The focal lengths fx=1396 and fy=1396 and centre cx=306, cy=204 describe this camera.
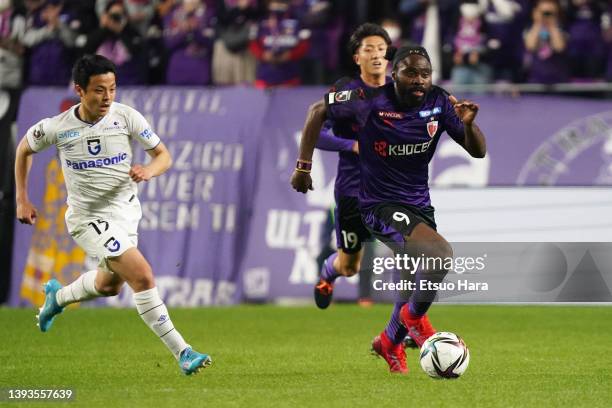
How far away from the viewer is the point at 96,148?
10.7m

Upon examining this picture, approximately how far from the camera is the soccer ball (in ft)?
31.2

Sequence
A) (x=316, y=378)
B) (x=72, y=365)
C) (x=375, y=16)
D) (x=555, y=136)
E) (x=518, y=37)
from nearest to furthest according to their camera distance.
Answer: (x=316, y=378)
(x=72, y=365)
(x=555, y=136)
(x=518, y=37)
(x=375, y=16)

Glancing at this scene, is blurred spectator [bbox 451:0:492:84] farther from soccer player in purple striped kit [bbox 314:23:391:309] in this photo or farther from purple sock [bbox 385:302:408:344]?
purple sock [bbox 385:302:408:344]

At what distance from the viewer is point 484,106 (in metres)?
17.0

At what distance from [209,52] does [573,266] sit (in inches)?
239

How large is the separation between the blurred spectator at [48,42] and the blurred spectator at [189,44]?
146 cm

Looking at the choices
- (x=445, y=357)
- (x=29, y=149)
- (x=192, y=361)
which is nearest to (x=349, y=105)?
(x=445, y=357)

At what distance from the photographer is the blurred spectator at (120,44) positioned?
1886 cm

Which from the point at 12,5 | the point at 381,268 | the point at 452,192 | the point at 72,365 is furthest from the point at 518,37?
the point at 72,365

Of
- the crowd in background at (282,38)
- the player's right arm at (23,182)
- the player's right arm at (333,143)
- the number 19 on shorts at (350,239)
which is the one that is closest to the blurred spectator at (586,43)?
the crowd in background at (282,38)

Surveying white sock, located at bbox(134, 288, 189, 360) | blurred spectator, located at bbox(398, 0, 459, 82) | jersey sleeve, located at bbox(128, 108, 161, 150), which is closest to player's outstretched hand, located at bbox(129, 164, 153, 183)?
jersey sleeve, located at bbox(128, 108, 161, 150)

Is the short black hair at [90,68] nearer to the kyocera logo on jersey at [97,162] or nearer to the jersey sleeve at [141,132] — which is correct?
the jersey sleeve at [141,132]

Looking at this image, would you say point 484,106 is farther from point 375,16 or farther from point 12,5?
point 12,5

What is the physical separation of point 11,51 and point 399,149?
10.6 metres
